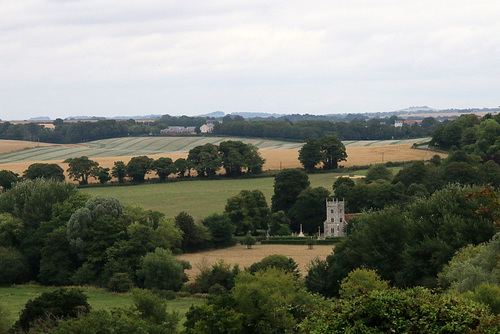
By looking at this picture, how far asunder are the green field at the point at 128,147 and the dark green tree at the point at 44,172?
36.4m

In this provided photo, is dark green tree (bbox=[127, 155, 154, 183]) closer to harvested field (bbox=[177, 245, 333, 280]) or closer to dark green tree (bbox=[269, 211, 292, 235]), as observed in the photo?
dark green tree (bbox=[269, 211, 292, 235])

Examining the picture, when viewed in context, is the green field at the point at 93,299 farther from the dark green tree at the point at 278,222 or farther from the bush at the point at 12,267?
the dark green tree at the point at 278,222

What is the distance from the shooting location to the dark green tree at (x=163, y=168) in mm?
110188

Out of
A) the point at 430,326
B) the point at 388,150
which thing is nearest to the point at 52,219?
the point at 430,326

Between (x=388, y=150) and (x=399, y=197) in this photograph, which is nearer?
(x=399, y=197)

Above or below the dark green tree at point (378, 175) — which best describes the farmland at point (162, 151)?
above

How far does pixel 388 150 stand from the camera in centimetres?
13925

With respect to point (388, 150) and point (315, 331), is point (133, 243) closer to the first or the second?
point (315, 331)

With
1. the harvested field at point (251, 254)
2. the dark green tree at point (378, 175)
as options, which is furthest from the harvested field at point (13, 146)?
the harvested field at point (251, 254)

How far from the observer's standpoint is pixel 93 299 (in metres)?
49.7

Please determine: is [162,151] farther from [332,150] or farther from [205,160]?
[332,150]

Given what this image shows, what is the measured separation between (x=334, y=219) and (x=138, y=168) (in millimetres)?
41763

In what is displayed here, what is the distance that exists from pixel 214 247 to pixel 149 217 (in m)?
9.77

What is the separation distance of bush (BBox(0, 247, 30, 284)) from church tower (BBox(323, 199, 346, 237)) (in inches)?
1206
